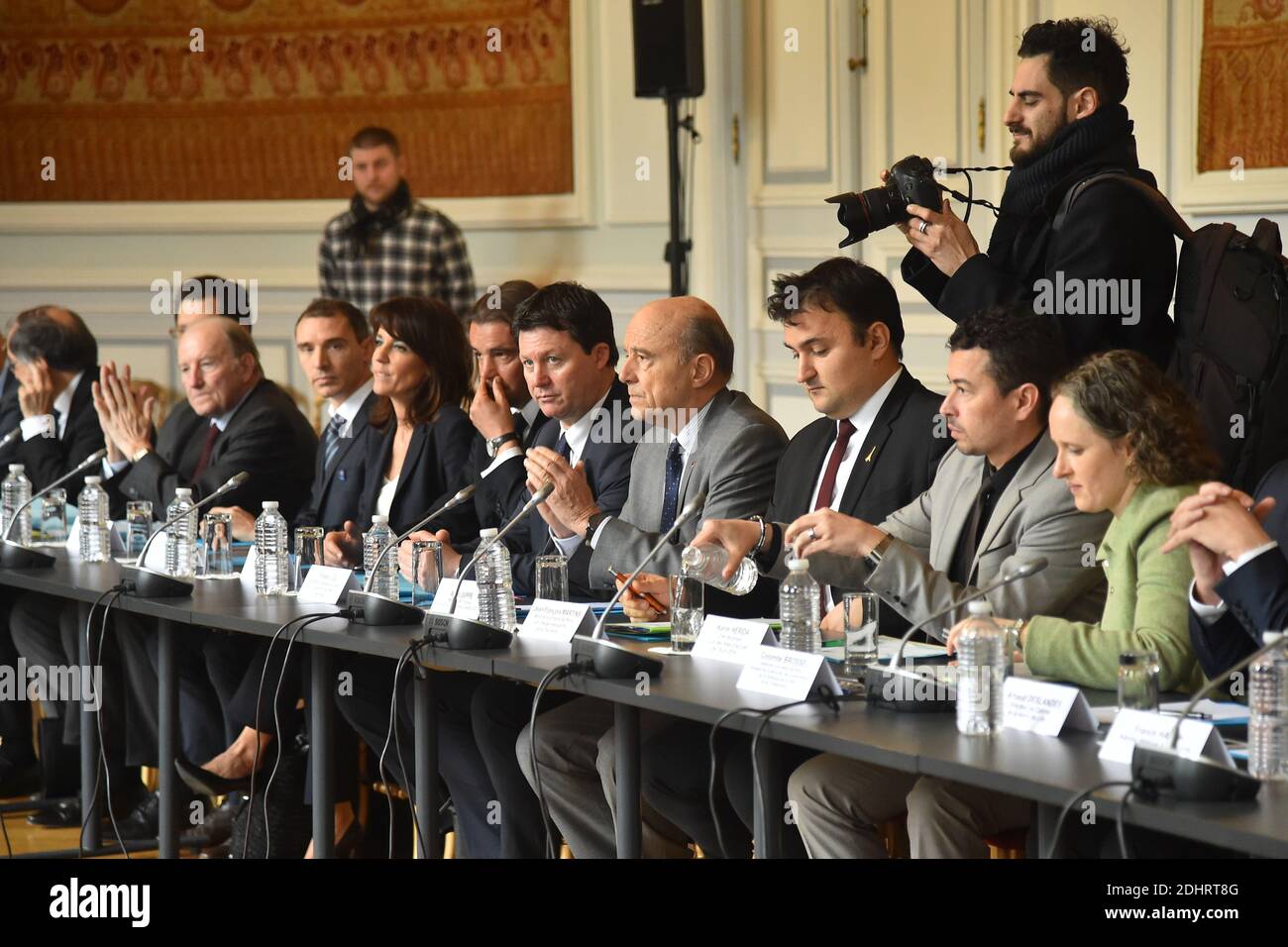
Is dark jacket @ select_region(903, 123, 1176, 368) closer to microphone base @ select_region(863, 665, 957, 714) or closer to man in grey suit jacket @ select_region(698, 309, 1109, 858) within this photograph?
man in grey suit jacket @ select_region(698, 309, 1109, 858)

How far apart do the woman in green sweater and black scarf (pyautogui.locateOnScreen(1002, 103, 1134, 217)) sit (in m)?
0.81

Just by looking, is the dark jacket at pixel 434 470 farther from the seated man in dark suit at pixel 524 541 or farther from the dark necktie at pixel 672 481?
the dark necktie at pixel 672 481

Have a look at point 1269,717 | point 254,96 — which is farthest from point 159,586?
point 254,96

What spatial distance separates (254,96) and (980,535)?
517 cm

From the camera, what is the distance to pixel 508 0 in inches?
276

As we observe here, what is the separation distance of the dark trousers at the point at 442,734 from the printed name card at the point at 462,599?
7.8 inches

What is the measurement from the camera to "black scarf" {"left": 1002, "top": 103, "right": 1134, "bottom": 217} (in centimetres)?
338

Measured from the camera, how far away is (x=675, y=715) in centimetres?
310

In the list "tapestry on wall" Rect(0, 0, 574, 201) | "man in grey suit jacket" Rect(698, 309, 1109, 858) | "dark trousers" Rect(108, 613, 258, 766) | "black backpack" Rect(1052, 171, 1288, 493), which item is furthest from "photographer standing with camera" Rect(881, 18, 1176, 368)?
"tapestry on wall" Rect(0, 0, 574, 201)

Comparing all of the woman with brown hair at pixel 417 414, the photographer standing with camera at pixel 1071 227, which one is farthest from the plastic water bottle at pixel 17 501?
the photographer standing with camera at pixel 1071 227

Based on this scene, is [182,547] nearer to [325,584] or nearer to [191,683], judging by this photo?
[191,683]

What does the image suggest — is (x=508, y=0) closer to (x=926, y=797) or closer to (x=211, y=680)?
(x=211, y=680)

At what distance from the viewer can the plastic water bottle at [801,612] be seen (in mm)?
2932

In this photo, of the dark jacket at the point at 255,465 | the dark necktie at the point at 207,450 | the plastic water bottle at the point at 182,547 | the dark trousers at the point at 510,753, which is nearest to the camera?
the dark trousers at the point at 510,753
